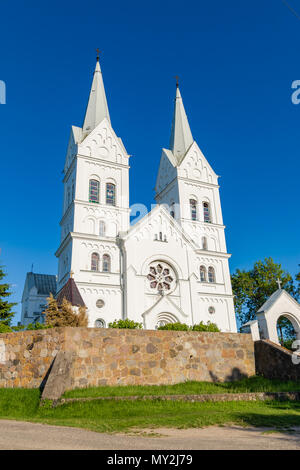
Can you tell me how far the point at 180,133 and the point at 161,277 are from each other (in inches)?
765

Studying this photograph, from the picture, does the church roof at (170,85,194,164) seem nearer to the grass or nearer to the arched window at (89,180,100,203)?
the arched window at (89,180,100,203)

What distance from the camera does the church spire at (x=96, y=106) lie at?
3756 centimetres

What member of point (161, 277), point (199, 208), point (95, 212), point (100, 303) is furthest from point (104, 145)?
point (100, 303)

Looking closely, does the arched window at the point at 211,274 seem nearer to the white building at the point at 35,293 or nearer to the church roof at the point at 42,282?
the white building at the point at 35,293

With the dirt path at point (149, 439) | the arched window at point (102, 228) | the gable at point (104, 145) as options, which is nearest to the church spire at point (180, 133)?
the gable at point (104, 145)

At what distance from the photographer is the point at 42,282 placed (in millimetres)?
57312

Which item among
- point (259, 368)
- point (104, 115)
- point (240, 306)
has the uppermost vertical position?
point (104, 115)

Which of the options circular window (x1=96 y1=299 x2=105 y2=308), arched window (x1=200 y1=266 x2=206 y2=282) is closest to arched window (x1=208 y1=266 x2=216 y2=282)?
arched window (x1=200 y1=266 x2=206 y2=282)

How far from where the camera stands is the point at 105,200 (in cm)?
3328

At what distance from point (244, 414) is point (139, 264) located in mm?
22002

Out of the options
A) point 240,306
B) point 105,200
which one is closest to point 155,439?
point 105,200

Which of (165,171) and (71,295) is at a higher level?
(165,171)

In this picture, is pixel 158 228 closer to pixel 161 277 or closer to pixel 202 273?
pixel 161 277
